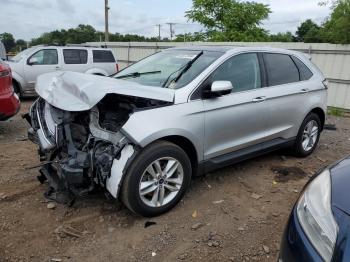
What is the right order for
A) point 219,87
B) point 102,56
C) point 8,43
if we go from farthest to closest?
1. point 8,43
2. point 102,56
3. point 219,87

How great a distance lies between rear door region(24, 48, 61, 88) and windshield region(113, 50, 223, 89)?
23.5ft

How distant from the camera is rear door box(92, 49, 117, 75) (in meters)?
12.5

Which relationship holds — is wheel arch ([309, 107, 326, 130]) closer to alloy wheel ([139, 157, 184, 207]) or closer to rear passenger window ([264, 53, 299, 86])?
rear passenger window ([264, 53, 299, 86])

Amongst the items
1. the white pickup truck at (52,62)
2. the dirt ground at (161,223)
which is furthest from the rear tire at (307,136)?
the white pickup truck at (52,62)

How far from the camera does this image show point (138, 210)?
341cm

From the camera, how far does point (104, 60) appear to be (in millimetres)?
12758

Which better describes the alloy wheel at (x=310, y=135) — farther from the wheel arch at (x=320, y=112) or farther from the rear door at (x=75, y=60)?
the rear door at (x=75, y=60)

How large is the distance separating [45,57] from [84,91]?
29.1 feet

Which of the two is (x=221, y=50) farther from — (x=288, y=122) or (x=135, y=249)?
(x=135, y=249)

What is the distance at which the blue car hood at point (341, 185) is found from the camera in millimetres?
1834

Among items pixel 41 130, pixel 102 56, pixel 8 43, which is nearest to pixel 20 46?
pixel 8 43

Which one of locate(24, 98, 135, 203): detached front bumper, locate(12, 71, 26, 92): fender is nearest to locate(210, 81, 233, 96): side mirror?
locate(24, 98, 135, 203): detached front bumper

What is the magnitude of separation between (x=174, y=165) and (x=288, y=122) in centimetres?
211

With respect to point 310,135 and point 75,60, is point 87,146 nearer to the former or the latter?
point 310,135
